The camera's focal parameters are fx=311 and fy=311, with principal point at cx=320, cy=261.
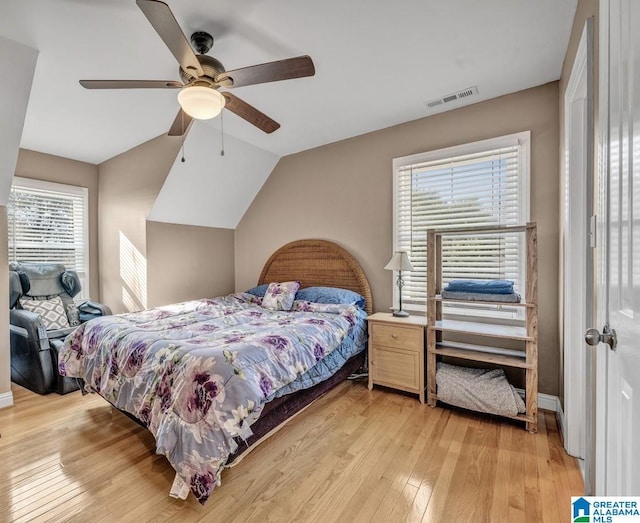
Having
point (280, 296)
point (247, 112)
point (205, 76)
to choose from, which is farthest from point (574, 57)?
point (280, 296)

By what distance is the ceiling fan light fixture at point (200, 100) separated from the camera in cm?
181

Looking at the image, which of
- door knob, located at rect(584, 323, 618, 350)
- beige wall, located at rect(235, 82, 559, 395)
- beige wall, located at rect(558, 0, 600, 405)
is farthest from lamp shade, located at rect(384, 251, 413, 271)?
door knob, located at rect(584, 323, 618, 350)

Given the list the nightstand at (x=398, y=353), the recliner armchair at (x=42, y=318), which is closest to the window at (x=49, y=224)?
the recliner armchair at (x=42, y=318)

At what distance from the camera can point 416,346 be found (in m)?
2.73

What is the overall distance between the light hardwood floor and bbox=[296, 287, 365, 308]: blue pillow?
1133mm

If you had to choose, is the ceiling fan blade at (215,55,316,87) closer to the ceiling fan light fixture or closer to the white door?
the ceiling fan light fixture

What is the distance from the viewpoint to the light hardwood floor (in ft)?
5.14

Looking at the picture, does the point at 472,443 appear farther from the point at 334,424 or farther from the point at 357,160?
the point at 357,160

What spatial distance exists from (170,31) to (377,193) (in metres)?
2.44

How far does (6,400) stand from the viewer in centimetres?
271

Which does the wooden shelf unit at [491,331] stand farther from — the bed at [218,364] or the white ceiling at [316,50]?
the white ceiling at [316,50]

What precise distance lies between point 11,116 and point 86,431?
8.01 ft

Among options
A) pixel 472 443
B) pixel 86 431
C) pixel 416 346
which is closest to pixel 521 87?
pixel 416 346

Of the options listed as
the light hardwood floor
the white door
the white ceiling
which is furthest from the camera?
the white ceiling
